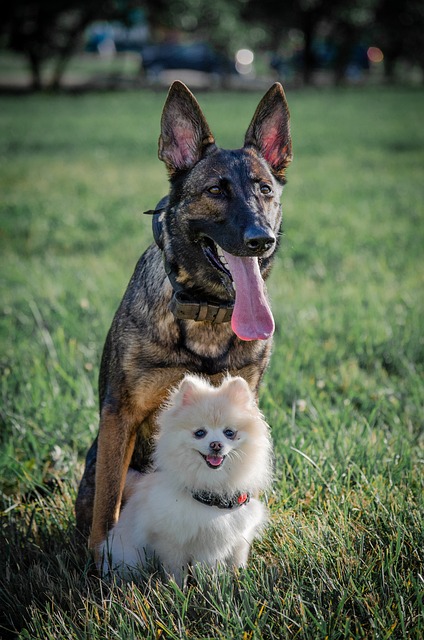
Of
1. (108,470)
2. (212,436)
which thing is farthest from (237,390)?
(108,470)

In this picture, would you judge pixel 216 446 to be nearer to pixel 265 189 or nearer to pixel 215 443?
pixel 215 443

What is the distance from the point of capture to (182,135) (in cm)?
319

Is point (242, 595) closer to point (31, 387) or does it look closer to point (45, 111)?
point (31, 387)

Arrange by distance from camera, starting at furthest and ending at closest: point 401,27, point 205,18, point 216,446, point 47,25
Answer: point 401,27
point 205,18
point 47,25
point 216,446

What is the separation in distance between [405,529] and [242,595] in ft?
2.33

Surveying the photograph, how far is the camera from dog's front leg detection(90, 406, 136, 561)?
2939mm

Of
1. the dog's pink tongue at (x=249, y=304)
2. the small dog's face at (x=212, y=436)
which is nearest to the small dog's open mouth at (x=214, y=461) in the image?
the small dog's face at (x=212, y=436)

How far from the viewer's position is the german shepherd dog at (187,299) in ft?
9.57

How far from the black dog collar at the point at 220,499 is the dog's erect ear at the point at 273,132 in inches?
61.1

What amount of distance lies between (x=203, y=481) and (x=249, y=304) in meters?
0.74

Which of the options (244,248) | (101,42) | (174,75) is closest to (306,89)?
(174,75)

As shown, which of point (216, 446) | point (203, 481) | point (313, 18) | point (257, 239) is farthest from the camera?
point (313, 18)

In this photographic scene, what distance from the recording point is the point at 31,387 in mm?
4168

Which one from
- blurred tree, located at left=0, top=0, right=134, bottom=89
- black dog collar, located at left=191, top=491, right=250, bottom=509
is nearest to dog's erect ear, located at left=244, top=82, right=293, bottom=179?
black dog collar, located at left=191, top=491, right=250, bottom=509
